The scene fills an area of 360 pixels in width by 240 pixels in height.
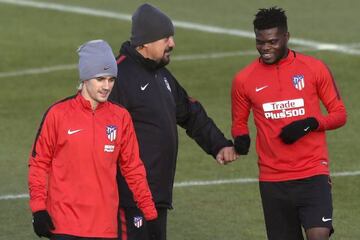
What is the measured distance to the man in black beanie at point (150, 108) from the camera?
35.8 feet

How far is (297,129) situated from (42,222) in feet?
7.40

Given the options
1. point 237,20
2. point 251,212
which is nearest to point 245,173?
point 251,212

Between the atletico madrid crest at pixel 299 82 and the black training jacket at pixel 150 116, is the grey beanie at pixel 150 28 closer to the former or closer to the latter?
the black training jacket at pixel 150 116

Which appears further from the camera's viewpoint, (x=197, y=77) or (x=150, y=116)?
(x=197, y=77)

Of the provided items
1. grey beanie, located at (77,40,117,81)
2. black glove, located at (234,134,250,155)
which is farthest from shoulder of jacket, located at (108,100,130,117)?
Answer: black glove, located at (234,134,250,155)

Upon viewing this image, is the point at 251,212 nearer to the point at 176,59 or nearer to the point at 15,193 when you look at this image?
the point at 15,193

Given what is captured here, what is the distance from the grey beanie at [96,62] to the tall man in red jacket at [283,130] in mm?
1501

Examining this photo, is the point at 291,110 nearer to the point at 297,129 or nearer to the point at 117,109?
the point at 297,129

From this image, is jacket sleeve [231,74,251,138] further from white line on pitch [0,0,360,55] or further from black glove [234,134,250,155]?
white line on pitch [0,0,360,55]

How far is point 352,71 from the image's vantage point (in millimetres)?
22422

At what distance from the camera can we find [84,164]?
1012 centimetres

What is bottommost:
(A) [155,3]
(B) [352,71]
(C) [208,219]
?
(C) [208,219]

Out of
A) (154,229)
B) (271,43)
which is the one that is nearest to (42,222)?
(154,229)

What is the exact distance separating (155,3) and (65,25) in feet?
8.85
